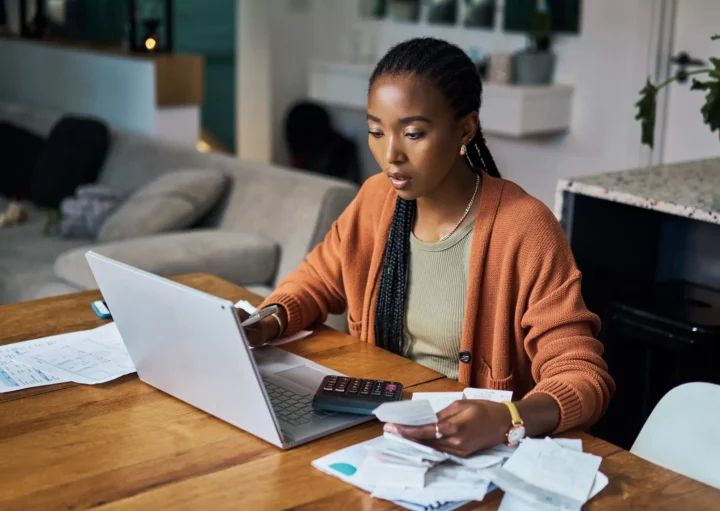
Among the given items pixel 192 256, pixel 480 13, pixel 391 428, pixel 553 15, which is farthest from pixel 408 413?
pixel 480 13

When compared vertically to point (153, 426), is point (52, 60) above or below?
above

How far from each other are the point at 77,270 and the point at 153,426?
169 centimetres

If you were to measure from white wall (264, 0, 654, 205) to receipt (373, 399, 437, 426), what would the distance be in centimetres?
358

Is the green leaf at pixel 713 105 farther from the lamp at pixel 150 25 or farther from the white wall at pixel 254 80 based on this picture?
the white wall at pixel 254 80

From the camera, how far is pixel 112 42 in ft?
16.1

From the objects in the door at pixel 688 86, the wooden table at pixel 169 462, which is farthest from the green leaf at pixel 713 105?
the door at pixel 688 86

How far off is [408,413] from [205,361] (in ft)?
0.95

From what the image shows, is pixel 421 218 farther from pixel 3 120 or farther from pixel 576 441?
pixel 3 120

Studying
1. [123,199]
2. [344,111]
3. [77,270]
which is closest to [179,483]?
[77,270]

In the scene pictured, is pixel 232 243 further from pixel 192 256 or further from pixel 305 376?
pixel 305 376

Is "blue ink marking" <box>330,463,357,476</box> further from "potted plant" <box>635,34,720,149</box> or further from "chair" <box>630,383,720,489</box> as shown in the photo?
"potted plant" <box>635,34,720,149</box>

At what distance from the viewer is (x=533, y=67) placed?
15.6 ft

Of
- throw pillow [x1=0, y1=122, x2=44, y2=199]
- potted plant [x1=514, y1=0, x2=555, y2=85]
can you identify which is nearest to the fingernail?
throw pillow [x1=0, y1=122, x2=44, y2=199]

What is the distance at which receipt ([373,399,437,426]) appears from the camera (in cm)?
119
